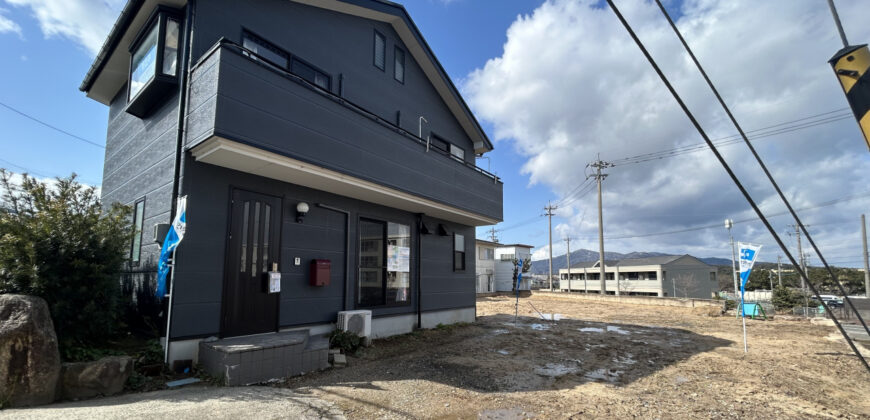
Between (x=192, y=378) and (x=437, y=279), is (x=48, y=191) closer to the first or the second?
(x=192, y=378)

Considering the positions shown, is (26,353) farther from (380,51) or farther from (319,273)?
(380,51)

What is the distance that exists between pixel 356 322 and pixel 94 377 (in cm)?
395

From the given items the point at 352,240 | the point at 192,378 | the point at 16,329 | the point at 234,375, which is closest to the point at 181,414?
the point at 234,375

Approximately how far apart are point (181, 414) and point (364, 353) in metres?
3.62

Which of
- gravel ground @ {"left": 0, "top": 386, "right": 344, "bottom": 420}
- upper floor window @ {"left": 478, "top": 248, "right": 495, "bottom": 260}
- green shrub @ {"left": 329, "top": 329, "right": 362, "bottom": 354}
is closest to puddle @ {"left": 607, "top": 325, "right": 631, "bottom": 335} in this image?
green shrub @ {"left": 329, "top": 329, "right": 362, "bottom": 354}

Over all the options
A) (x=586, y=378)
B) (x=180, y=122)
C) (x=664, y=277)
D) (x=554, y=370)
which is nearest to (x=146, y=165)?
(x=180, y=122)

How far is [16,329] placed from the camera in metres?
3.83

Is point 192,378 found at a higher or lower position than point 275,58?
lower

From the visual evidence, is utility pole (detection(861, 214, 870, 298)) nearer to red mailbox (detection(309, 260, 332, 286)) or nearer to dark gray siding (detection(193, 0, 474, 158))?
dark gray siding (detection(193, 0, 474, 158))

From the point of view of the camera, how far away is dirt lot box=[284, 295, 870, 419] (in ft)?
15.2

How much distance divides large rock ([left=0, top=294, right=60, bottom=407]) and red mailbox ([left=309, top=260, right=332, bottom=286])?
11.4 ft

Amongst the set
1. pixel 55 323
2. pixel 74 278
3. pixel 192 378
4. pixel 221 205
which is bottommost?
pixel 192 378

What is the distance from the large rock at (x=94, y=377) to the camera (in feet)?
13.4

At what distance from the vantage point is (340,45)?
8633 millimetres
